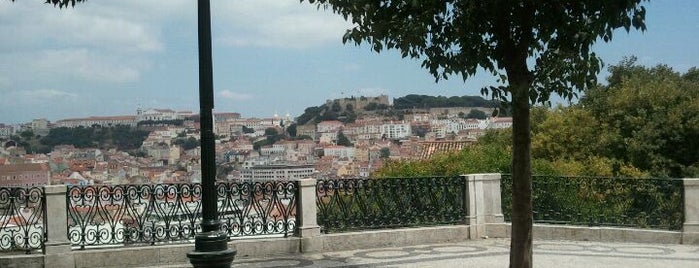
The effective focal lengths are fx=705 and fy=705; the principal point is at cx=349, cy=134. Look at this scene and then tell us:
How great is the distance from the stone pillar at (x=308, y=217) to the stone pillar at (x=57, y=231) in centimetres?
354

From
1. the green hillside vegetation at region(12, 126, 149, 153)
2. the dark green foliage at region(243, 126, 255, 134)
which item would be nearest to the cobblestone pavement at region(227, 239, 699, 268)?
the green hillside vegetation at region(12, 126, 149, 153)

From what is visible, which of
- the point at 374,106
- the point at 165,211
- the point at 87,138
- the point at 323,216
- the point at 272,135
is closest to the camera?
the point at 165,211

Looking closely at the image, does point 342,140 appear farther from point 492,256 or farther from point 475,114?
point 492,256

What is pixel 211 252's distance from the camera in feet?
19.8

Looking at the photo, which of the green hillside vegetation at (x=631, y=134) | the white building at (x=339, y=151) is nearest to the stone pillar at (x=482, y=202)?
the green hillside vegetation at (x=631, y=134)

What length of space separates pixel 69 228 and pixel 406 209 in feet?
18.8

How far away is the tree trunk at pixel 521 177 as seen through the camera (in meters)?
6.60

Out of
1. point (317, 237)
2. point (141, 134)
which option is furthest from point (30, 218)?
point (141, 134)

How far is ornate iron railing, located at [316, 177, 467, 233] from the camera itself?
39.5 feet

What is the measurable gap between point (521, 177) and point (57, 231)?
6.73 meters

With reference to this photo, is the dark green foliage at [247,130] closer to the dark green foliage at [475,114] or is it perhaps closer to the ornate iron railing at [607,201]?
the ornate iron railing at [607,201]

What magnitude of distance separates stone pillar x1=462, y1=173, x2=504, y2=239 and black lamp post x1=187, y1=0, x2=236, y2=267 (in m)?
7.77

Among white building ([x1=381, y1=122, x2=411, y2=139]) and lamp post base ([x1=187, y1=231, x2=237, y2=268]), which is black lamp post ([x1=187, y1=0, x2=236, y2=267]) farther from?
white building ([x1=381, y1=122, x2=411, y2=139])

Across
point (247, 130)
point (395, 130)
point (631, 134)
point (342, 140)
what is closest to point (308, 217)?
point (631, 134)
